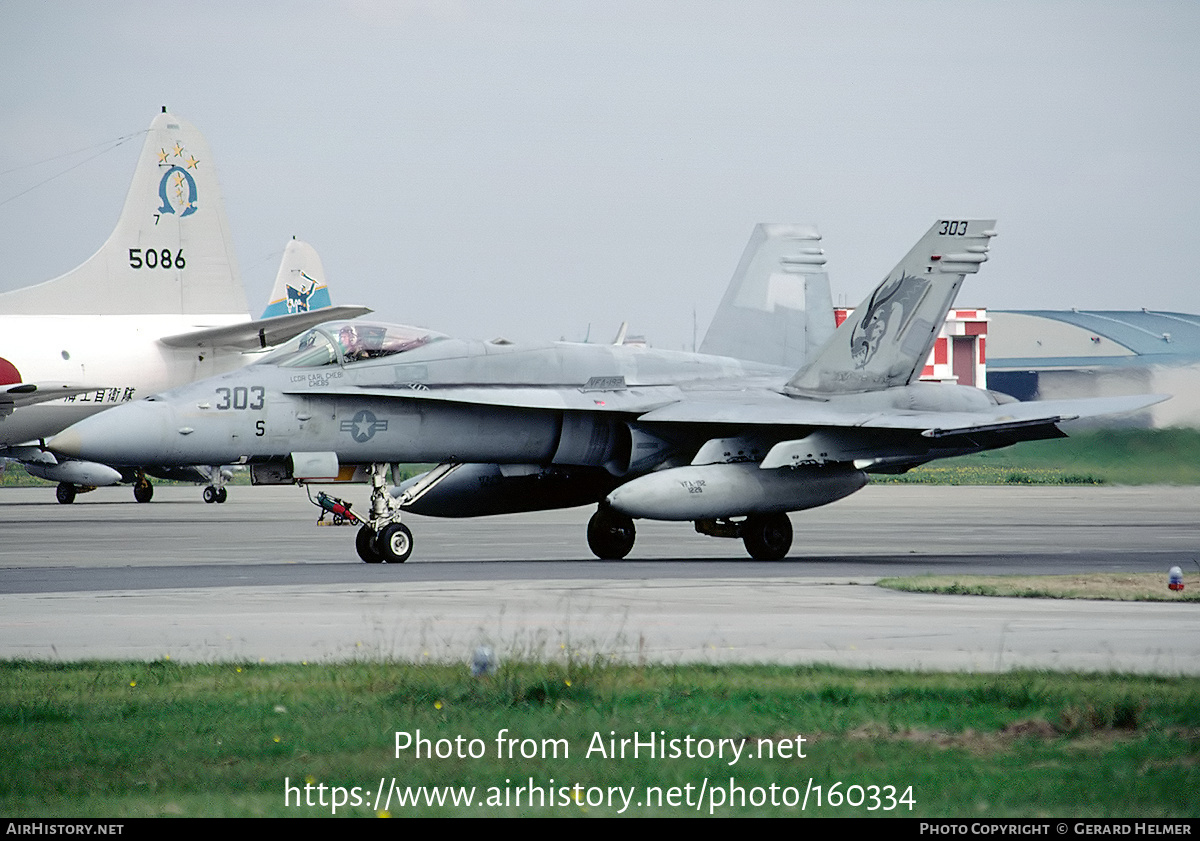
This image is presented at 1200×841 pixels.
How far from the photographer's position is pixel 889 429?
19375 millimetres

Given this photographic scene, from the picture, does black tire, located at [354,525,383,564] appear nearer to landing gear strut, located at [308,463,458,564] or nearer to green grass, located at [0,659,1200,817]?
landing gear strut, located at [308,463,458,564]

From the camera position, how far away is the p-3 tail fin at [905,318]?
20781 millimetres

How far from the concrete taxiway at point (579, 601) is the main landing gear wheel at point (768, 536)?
0.41 m

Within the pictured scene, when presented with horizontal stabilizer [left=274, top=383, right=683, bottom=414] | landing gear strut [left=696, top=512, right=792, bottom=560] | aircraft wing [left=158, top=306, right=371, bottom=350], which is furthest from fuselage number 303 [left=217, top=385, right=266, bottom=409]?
aircraft wing [left=158, top=306, right=371, bottom=350]

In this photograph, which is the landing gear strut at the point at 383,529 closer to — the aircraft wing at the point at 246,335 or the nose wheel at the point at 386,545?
the nose wheel at the point at 386,545

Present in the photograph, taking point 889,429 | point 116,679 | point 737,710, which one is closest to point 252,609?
point 116,679

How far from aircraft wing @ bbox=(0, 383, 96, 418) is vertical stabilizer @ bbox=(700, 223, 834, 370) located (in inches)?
514

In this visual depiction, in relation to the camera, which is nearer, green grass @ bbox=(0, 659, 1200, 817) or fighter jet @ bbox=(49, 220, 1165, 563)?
green grass @ bbox=(0, 659, 1200, 817)

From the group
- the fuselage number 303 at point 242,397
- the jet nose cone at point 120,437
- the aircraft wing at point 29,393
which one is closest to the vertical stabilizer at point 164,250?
the aircraft wing at point 29,393

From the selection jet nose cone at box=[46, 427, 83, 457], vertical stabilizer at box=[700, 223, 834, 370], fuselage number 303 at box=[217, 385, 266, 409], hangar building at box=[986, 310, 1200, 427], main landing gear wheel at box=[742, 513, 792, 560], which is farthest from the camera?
hangar building at box=[986, 310, 1200, 427]

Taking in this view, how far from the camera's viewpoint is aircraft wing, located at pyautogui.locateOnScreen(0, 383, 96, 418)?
94.4 feet

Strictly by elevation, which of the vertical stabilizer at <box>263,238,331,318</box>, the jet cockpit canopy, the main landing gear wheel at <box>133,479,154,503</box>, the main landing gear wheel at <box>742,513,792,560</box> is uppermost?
the vertical stabilizer at <box>263,238,331,318</box>
